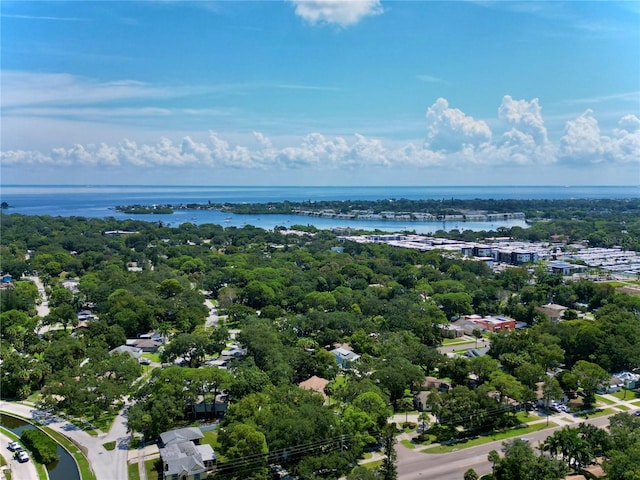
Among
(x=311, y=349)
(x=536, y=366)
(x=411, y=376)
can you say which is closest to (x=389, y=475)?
(x=411, y=376)

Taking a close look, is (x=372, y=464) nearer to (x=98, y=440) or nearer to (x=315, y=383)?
(x=315, y=383)

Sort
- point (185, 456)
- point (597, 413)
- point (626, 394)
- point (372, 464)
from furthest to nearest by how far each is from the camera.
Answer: point (626, 394), point (597, 413), point (372, 464), point (185, 456)

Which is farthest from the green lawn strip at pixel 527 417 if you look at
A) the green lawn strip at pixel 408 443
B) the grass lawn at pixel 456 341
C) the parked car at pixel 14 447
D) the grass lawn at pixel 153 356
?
the parked car at pixel 14 447

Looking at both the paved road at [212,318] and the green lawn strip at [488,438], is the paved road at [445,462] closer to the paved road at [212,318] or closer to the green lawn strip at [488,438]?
the green lawn strip at [488,438]

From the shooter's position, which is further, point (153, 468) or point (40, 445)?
point (40, 445)

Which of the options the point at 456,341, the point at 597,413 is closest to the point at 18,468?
the point at 597,413

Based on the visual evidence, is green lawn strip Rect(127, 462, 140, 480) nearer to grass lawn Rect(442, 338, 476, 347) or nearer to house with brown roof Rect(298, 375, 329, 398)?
house with brown roof Rect(298, 375, 329, 398)

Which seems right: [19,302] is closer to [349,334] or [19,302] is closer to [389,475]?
[349,334]
